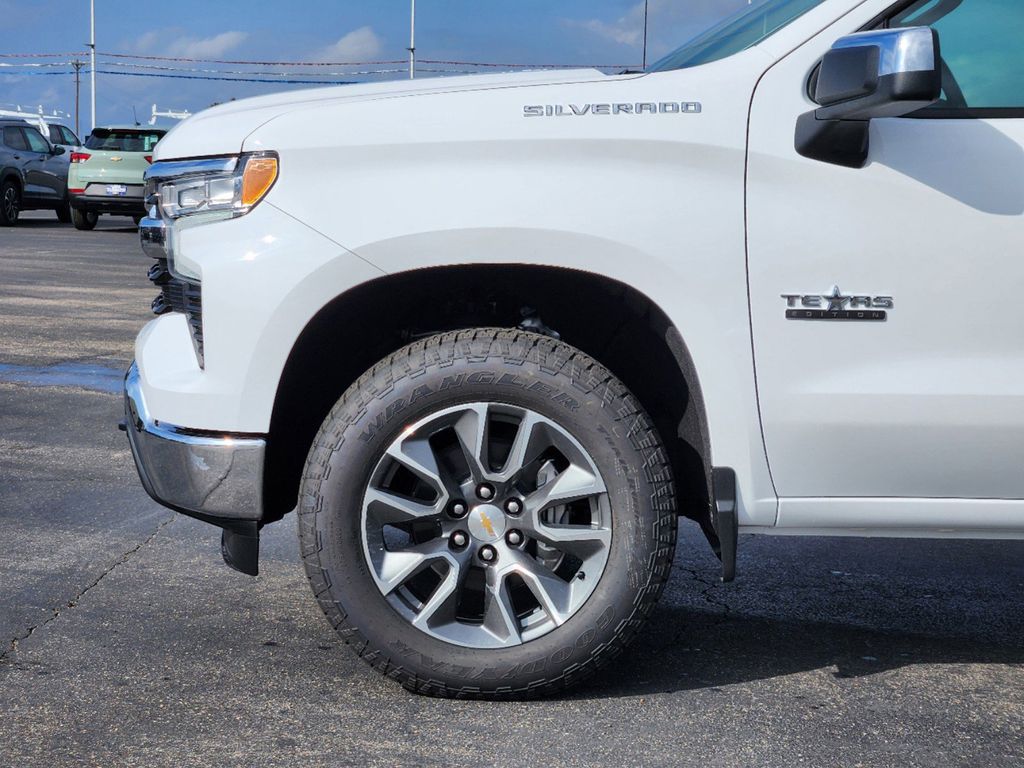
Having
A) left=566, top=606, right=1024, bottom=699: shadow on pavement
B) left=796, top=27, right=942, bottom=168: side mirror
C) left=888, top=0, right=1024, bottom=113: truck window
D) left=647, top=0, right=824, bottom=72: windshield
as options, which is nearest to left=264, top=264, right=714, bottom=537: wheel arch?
left=566, top=606, right=1024, bottom=699: shadow on pavement

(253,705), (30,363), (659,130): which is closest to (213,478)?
(253,705)

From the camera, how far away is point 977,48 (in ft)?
10.3

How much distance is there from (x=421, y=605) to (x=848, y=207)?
1.38 meters

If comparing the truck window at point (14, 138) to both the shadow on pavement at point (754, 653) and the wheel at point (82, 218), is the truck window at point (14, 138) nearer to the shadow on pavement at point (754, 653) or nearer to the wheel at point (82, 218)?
the wheel at point (82, 218)

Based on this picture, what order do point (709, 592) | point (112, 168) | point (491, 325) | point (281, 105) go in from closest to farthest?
1. point (281, 105)
2. point (491, 325)
3. point (709, 592)
4. point (112, 168)

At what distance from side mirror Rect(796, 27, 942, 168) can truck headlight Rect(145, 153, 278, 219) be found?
49.0 inches

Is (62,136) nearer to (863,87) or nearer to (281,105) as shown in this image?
(281,105)

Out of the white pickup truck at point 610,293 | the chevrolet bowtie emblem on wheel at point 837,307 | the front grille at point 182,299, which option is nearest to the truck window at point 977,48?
the white pickup truck at point 610,293

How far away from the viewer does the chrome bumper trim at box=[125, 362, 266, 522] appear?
314cm

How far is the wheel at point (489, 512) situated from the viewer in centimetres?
312

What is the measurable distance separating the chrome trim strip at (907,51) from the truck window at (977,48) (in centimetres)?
33

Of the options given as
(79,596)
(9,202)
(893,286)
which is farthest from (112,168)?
(893,286)

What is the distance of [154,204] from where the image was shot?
11.3 feet

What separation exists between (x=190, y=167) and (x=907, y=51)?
65.7 inches
